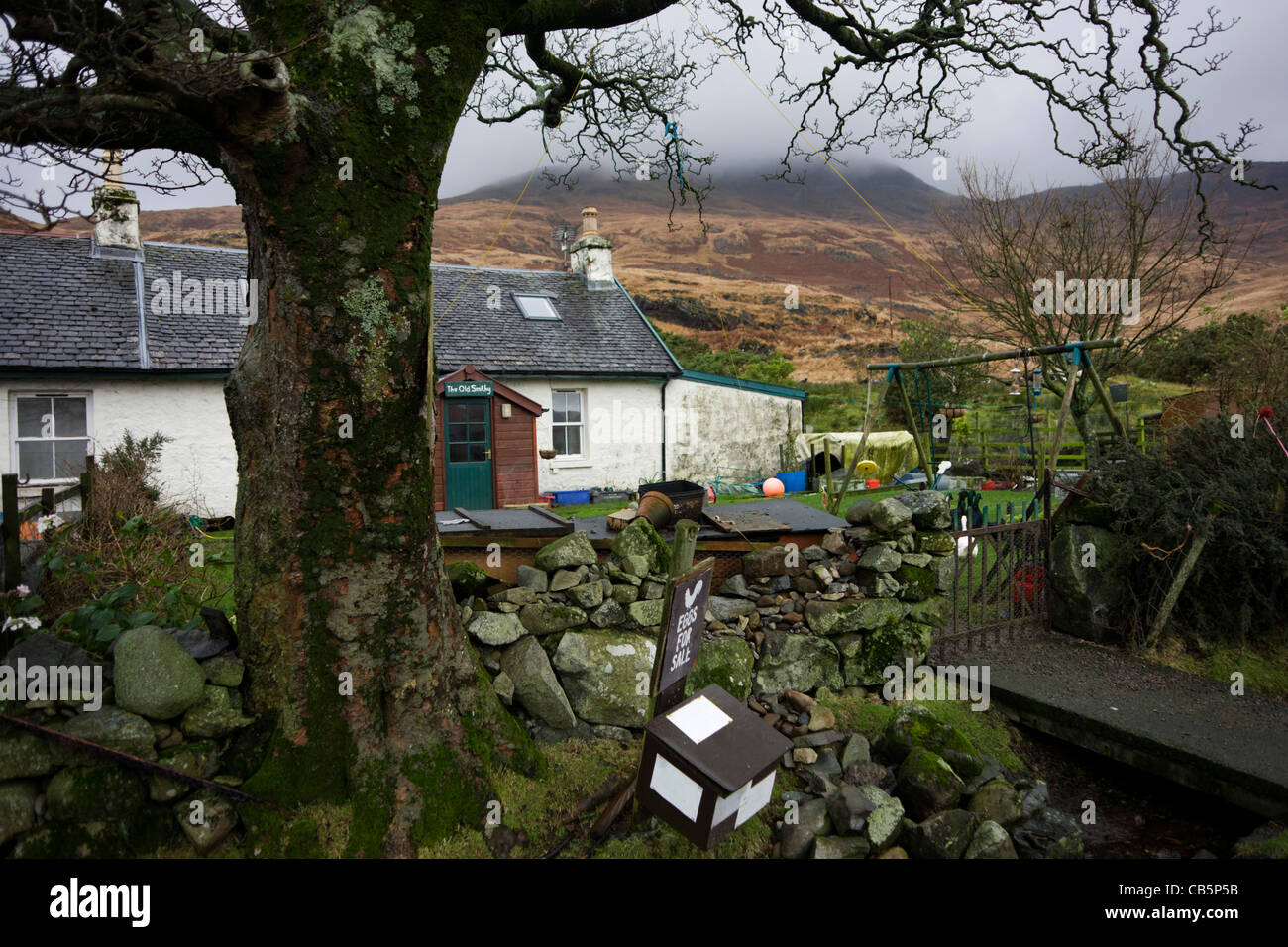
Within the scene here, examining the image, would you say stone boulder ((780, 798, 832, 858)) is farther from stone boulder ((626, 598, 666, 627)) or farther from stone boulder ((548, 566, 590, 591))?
stone boulder ((548, 566, 590, 591))

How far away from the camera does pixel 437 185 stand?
12.0 feet

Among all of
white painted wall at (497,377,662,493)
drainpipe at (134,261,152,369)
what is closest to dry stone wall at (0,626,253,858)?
drainpipe at (134,261,152,369)

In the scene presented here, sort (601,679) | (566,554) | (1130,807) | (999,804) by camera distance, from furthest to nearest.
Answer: (1130,807), (566,554), (601,679), (999,804)

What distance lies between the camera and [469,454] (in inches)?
573

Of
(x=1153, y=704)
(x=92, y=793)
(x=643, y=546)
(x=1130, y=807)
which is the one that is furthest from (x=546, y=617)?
(x=1153, y=704)

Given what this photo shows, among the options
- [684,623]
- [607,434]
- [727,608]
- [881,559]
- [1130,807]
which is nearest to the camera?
[684,623]

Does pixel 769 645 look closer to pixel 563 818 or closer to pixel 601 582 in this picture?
pixel 601 582

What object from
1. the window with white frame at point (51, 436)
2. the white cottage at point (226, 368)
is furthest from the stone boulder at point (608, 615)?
the window with white frame at point (51, 436)

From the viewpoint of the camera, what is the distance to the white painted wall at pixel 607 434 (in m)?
16.5

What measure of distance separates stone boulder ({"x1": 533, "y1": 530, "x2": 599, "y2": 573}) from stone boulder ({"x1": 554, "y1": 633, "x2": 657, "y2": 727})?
1.67 feet

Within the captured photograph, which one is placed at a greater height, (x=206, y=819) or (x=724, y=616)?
(x=724, y=616)

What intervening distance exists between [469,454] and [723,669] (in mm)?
10346

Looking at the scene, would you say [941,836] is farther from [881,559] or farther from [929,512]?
[929,512]

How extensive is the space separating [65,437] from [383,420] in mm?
12653
